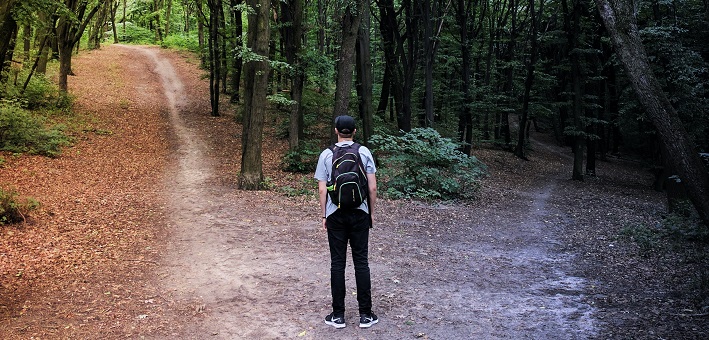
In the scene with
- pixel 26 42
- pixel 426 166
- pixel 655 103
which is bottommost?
pixel 426 166

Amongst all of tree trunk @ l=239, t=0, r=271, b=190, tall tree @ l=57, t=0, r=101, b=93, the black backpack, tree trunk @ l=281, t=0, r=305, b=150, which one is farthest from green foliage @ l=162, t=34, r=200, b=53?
the black backpack

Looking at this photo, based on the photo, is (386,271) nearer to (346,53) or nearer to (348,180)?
(348,180)

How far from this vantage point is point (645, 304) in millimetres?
5441

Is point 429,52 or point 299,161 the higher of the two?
point 429,52

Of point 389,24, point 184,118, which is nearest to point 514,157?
point 389,24

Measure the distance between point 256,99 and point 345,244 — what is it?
8.18m

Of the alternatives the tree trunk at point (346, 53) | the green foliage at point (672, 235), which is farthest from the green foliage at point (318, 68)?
the green foliage at point (672, 235)

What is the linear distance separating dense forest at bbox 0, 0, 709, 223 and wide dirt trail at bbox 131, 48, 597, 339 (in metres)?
1.89

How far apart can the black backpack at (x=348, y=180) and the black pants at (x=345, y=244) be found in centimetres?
14

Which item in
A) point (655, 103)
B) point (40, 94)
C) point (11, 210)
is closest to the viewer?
point (655, 103)

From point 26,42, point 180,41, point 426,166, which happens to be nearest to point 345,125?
point 426,166

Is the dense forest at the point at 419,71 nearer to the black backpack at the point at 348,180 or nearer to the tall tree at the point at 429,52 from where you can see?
the tall tree at the point at 429,52

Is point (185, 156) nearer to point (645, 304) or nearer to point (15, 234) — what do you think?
point (15, 234)

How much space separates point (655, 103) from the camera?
5.35 metres
